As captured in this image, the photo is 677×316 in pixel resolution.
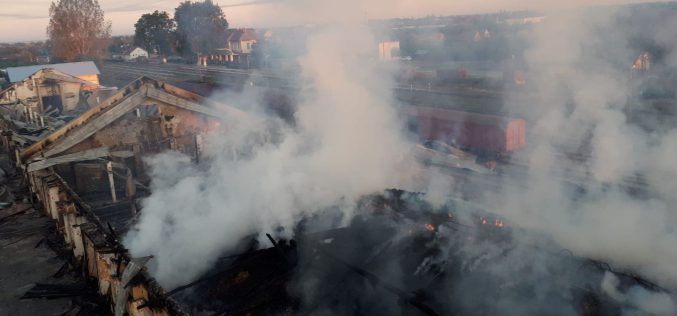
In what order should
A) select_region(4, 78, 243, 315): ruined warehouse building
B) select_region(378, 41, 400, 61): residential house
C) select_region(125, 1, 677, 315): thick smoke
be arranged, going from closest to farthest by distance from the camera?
select_region(125, 1, 677, 315): thick smoke < select_region(4, 78, 243, 315): ruined warehouse building < select_region(378, 41, 400, 61): residential house

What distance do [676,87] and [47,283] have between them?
20.8m

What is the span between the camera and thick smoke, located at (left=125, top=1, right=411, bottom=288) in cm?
753

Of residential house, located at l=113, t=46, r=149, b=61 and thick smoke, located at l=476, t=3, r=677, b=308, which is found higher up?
residential house, located at l=113, t=46, r=149, b=61

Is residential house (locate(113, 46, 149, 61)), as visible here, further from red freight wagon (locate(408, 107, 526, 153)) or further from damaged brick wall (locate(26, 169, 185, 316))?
damaged brick wall (locate(26, 169, 185, 316))

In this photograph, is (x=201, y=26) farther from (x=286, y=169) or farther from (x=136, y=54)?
(x=136, y=54)

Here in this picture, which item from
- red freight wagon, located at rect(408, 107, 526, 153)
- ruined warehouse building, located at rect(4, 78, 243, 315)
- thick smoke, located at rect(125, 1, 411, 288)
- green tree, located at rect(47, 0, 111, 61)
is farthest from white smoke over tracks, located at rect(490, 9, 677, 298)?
green tree, located at rect(47, 0, 111, 61)

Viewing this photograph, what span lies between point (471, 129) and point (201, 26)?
75.1ft

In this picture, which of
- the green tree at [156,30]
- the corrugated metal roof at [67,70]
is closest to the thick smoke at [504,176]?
the corrugated metal roof at [67,70]

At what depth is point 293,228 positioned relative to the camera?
27.0ft

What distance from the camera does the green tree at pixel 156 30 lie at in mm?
54344

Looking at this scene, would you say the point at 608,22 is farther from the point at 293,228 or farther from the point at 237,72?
the point at 237,72

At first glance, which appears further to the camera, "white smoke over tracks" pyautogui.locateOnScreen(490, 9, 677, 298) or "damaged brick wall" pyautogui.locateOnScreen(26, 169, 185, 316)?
"white smoke over tracks" pyautogui.locateOnScreen(490, 9, 677, 298)

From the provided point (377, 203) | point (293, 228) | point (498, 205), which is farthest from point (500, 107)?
point (293, 228)

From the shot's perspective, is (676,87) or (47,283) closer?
(47,283)
